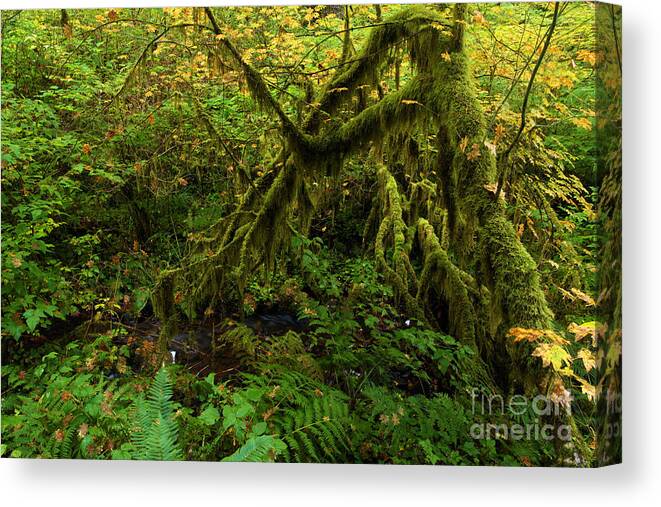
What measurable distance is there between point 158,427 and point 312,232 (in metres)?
1.64

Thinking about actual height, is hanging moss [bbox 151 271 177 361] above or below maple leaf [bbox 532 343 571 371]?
above

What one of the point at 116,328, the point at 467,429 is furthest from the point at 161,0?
the point at 467,429

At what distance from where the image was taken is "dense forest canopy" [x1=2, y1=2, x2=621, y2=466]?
307 centimetres

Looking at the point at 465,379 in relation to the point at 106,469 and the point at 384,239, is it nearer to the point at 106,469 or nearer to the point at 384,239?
the point at 384,239

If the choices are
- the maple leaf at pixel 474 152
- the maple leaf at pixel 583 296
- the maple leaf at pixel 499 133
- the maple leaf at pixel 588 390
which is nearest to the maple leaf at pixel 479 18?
the maple leaf at pixel 499 133

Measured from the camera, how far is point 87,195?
373 cm

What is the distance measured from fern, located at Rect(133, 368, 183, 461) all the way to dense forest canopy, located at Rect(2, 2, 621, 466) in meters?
0.02

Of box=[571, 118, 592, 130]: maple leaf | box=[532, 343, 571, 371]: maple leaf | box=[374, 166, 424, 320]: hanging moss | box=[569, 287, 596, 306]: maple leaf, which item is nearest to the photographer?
box=[532, 343, 571, 371]: maple leaf

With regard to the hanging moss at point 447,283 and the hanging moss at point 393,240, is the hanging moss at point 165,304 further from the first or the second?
the hanging moss at point 447,283

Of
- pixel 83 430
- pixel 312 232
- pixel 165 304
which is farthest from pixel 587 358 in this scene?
pixel 83 430

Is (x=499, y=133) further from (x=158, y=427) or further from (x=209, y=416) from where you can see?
(x=158, y=427)

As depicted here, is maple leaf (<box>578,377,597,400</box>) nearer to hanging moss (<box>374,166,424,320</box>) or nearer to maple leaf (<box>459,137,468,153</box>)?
hanging moss (<box>374,166,424,320</box>)

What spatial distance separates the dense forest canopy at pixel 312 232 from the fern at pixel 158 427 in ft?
0.05

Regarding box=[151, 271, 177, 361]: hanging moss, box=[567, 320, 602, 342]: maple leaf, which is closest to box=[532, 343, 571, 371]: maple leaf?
box=[567, 320, 602, 342]: maple leaf
